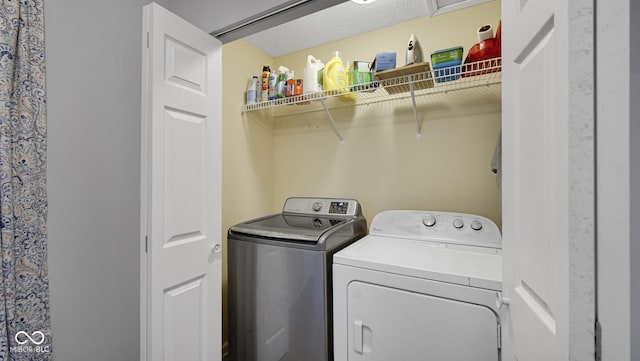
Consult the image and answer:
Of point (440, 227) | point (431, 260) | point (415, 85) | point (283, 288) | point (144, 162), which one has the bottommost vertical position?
point (283, 288)

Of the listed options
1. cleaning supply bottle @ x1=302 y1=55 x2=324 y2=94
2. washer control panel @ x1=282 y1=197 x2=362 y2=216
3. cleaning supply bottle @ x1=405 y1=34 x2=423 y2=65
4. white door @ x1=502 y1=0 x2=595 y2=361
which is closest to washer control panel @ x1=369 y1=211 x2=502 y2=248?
washer control panel @ x1=282 y1=197 x2=362 y2=216

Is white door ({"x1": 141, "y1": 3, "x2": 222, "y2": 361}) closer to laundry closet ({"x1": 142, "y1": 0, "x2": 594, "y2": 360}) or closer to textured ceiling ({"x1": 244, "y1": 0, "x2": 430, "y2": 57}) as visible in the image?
laundry closet ({"x1": 142, "y1": 0, "x2": 594, "y2": 360})

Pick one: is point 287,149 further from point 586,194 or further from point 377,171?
point 586,194

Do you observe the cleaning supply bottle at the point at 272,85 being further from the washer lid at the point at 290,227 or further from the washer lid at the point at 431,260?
the washer lid at the point at 431,260

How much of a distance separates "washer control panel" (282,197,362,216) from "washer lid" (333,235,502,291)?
33cm

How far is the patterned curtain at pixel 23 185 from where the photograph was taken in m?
1.08

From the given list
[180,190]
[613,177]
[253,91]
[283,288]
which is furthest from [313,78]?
[613,177]

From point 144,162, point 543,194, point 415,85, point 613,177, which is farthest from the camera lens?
point 415,85

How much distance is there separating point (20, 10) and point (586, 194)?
1973 millimetres

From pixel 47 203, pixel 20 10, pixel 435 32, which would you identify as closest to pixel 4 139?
pixel 47 203

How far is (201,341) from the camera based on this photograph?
1574 millimetres

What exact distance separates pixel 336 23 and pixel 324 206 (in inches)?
57.2

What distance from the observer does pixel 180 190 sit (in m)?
1.42

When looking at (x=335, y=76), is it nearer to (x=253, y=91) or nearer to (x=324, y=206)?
(x=253, y=91)
